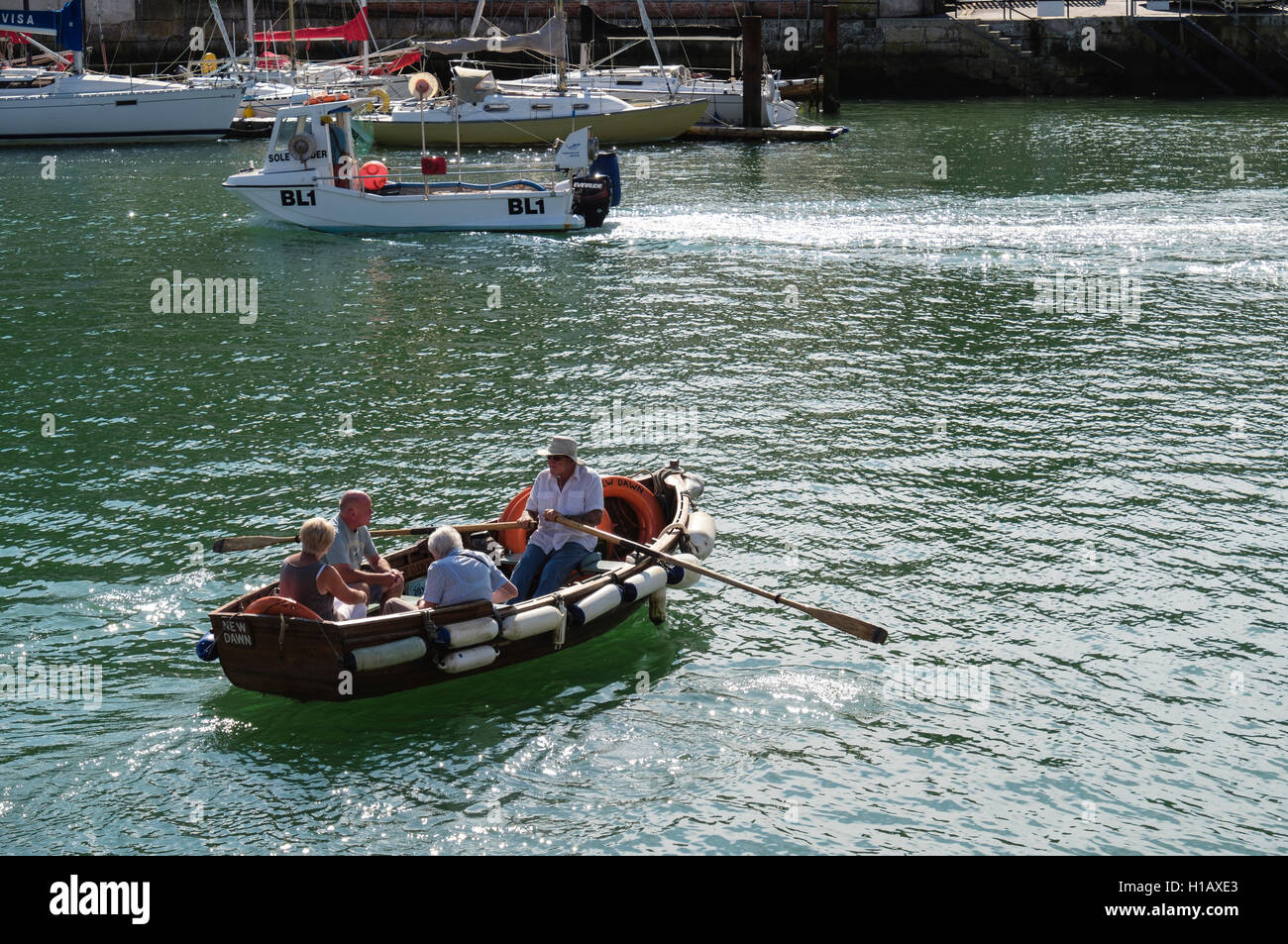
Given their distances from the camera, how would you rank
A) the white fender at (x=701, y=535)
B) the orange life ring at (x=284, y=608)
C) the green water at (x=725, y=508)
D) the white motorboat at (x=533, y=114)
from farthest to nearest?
1. the white motorboat at (x=533, y=114)
2. the white fender at (x=701, y=535)
3. the orange life ring at (x=284, y=608)
4. the green water at (x=725, y=508)

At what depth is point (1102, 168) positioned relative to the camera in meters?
41.0

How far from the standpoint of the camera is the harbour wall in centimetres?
5953

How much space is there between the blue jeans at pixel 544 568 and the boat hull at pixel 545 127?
126ft

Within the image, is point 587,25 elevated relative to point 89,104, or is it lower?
elevated

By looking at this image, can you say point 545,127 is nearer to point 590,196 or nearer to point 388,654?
point 590,196

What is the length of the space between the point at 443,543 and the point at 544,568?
5.13ft

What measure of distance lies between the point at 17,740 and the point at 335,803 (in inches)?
117

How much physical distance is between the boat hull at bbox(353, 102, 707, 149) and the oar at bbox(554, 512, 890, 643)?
126 feet

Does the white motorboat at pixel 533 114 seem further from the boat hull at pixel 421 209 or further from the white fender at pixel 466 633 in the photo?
the white fender at pixel 466 633

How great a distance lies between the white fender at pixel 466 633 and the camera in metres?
11.8

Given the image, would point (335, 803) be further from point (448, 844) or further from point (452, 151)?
point (452, 151)

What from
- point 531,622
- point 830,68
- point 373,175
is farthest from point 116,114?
point 531,622

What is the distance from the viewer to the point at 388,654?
11656 millimetres

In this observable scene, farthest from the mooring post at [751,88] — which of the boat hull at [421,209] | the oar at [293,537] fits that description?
the oar at [293,537]
